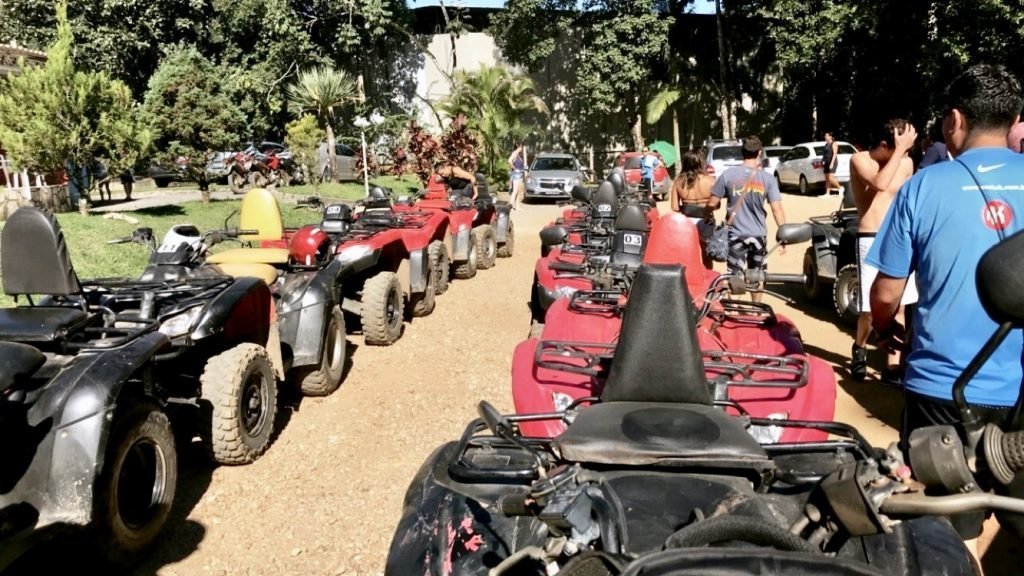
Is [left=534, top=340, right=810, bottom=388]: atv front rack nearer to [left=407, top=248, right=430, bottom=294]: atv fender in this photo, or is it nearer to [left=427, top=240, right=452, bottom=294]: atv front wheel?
[left=407, top=248, right=430, bottom=294]: atv fender

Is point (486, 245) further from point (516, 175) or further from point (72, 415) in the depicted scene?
point (72, 415)

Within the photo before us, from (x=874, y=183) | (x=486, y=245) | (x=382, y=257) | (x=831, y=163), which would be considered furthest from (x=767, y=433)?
(x=831, y=163)

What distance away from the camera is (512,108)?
23.0m

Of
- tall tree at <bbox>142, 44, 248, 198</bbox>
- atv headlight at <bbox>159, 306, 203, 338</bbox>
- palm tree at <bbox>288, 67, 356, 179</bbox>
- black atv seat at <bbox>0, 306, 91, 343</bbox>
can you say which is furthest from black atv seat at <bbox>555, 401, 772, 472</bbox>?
palm tree at <bbox>288, 67, 356, 179</bbox>

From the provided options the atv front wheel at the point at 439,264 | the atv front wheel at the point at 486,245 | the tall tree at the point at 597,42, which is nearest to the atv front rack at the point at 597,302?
the atv front wheel at the point at 439,264

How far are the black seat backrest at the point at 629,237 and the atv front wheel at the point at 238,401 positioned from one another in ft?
10.1

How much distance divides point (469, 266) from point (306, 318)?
5500mm

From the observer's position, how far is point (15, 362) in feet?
9.75

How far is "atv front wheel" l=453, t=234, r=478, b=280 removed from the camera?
11070 millimetres

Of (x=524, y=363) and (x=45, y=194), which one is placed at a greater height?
(x=45, y=194)

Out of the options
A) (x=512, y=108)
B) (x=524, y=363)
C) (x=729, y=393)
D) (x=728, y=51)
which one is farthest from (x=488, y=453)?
(x=728, y=51)

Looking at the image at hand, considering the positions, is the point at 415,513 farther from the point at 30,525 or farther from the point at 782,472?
the point at 30,525

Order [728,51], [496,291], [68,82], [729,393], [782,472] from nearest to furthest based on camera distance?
[782,472]
[729,393]
[496,291]
[68,82]
[728,51]

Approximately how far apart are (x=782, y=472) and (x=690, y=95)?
1250 inches
